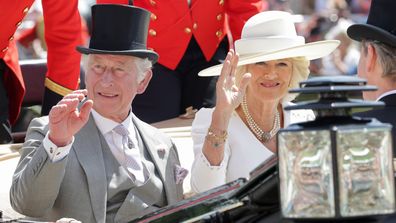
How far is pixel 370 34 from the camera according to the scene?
3.33m

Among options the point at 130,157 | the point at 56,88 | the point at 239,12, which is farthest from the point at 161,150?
the point at 239,12

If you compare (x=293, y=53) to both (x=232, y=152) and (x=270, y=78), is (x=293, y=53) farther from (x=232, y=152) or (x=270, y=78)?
(x=232, y=152)

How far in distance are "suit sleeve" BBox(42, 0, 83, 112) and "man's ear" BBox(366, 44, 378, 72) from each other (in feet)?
6.27

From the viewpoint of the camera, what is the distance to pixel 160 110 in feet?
16.3

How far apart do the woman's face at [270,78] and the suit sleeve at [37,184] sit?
0.97 metres

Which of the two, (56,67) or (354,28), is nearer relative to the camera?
(354,28)

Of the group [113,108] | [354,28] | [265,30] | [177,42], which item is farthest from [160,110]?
[354,28]

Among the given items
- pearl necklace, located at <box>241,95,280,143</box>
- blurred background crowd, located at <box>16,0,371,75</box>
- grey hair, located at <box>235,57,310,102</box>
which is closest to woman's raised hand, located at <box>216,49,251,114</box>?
pearl necklace, located at <box>241,95,280,143</box>

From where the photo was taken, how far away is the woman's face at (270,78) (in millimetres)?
3988

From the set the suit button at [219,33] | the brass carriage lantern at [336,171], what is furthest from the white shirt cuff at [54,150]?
the suit button at [219,33]

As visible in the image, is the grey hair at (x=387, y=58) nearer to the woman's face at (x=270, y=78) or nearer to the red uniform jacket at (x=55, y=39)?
the woman's face at (x=270, y=78)

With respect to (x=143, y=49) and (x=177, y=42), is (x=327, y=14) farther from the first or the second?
(x=143, y=49)

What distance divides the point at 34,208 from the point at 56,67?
1733 millimetres

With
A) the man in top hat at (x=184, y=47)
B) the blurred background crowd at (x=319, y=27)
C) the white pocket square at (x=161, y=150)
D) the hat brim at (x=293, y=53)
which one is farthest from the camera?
the blurred background crowd at (x=319, y=27)
